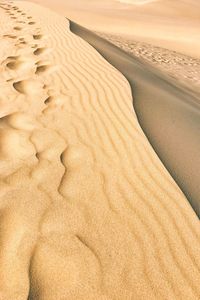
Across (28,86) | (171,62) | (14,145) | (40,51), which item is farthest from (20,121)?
(171,62)

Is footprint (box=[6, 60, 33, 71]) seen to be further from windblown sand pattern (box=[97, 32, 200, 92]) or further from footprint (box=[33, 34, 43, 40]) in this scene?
windblown sand pattern (box=[97, 32, 200, 92])

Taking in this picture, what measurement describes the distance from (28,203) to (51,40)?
5729mm

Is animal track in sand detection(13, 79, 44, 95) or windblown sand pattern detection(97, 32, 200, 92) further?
windblown sand pattern detection(97, 32, 200, 92)

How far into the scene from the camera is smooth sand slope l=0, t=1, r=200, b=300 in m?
1.88

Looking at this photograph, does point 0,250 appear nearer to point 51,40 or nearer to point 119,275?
point 119,275

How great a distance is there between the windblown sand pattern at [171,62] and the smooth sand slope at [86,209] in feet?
13.9

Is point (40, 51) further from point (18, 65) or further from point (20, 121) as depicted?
point (20, 121)

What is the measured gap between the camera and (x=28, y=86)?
4691 millimetres

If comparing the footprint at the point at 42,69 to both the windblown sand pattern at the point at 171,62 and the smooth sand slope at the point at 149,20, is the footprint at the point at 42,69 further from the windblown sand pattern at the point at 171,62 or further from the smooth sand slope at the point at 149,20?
the smooth sand slope at the point at 149,20

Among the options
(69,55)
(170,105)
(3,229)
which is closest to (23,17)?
(69,55)

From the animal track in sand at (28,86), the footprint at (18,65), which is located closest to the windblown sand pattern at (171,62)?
the footprint at (18,65)

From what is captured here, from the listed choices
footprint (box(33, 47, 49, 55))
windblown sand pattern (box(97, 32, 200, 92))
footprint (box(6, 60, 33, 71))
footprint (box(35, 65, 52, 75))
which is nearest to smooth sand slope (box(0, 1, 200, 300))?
footprint (box(35, 65, 52, 75))

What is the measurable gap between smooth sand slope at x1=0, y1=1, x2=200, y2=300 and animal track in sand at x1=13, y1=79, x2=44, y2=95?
0.07m

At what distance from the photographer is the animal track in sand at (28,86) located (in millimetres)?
4507
